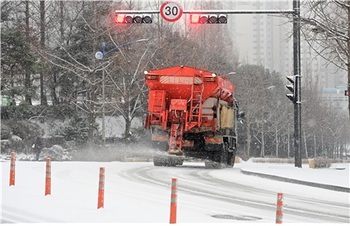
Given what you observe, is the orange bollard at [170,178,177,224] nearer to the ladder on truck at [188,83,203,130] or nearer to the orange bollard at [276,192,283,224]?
the orange bollard at [276,192,283,224]

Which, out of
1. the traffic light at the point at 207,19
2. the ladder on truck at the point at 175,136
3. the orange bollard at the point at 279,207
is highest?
the traffic light at the point at 207,19

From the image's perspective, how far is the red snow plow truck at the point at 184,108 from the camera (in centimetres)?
2720

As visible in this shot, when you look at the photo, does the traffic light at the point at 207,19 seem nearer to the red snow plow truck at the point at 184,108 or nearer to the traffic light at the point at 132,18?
the traffic light at the point at 132,18

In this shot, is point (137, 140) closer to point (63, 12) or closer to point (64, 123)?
point (64, 123)

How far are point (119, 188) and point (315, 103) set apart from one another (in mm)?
69590

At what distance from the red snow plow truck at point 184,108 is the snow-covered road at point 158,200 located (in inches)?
158

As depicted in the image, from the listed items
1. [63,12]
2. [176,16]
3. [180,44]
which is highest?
[63,12]

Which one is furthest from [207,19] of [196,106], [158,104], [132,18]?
[158,104]

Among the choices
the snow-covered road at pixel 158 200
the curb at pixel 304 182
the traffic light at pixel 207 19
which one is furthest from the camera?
the traffic light at pixel 207 19

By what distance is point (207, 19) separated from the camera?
870 inches

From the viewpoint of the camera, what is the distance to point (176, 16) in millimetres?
21766

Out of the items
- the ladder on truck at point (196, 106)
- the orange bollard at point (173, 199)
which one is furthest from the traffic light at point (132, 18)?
the orange bollard at point (173, 199)

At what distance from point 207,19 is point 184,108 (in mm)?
5924

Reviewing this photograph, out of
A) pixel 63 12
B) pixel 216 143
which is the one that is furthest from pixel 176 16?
pixel 63 12
